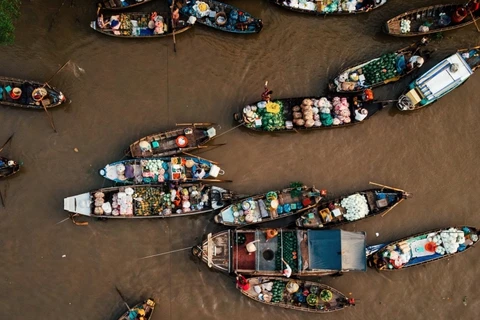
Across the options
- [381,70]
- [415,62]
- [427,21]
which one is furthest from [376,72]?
[427,21]

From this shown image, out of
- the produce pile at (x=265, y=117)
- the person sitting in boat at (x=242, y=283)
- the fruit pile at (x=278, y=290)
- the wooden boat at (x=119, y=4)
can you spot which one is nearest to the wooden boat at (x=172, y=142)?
the produce pile at (x=265, y=117)

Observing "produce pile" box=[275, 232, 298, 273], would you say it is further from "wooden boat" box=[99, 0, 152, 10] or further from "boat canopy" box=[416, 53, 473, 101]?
"wooden boat" box=[99, 0, 152, 10]

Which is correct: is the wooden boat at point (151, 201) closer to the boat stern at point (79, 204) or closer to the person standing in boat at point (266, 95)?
the boat stern at point (79, 204)

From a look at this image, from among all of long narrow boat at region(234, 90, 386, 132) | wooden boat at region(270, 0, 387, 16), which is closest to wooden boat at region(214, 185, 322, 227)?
long narrow boat at region(234, 90, 386, 132)

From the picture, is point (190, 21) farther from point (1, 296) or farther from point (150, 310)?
point (1, 296)

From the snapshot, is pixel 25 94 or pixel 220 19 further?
pixel 220 19

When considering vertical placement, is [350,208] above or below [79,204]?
below

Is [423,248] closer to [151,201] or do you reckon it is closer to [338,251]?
[338,251]
